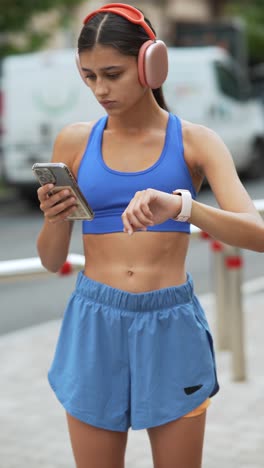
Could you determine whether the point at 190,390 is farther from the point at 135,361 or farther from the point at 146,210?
the point at 146,210

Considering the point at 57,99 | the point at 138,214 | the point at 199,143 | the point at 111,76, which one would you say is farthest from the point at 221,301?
the point at 57,99

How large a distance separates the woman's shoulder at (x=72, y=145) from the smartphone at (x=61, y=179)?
9.5 inches

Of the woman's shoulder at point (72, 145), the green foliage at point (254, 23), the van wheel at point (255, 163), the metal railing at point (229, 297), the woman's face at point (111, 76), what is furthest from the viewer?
the green foliage at point (254, 23)

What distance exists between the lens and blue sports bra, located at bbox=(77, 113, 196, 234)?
2631 millimetres

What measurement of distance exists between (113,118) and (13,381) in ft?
11.7

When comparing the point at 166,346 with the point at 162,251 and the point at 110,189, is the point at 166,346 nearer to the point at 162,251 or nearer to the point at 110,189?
the point at 162,251

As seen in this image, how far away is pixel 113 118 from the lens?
8.98ft

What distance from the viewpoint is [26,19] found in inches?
688

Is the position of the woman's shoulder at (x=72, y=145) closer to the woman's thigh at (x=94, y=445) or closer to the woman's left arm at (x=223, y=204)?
the woman's left arm at (x=223, y=204)

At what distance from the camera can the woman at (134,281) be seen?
2.60 m

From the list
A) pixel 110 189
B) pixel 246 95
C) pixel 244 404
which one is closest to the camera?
pixel 110 189

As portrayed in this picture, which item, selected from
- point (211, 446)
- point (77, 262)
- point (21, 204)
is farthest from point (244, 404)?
point (21, 204)

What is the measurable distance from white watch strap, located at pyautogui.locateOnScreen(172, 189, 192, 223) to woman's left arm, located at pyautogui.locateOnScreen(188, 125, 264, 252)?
0.07 feet

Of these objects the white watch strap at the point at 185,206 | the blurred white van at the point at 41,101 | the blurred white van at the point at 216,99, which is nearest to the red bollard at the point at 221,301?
the white watch strap at the point at 185,206
